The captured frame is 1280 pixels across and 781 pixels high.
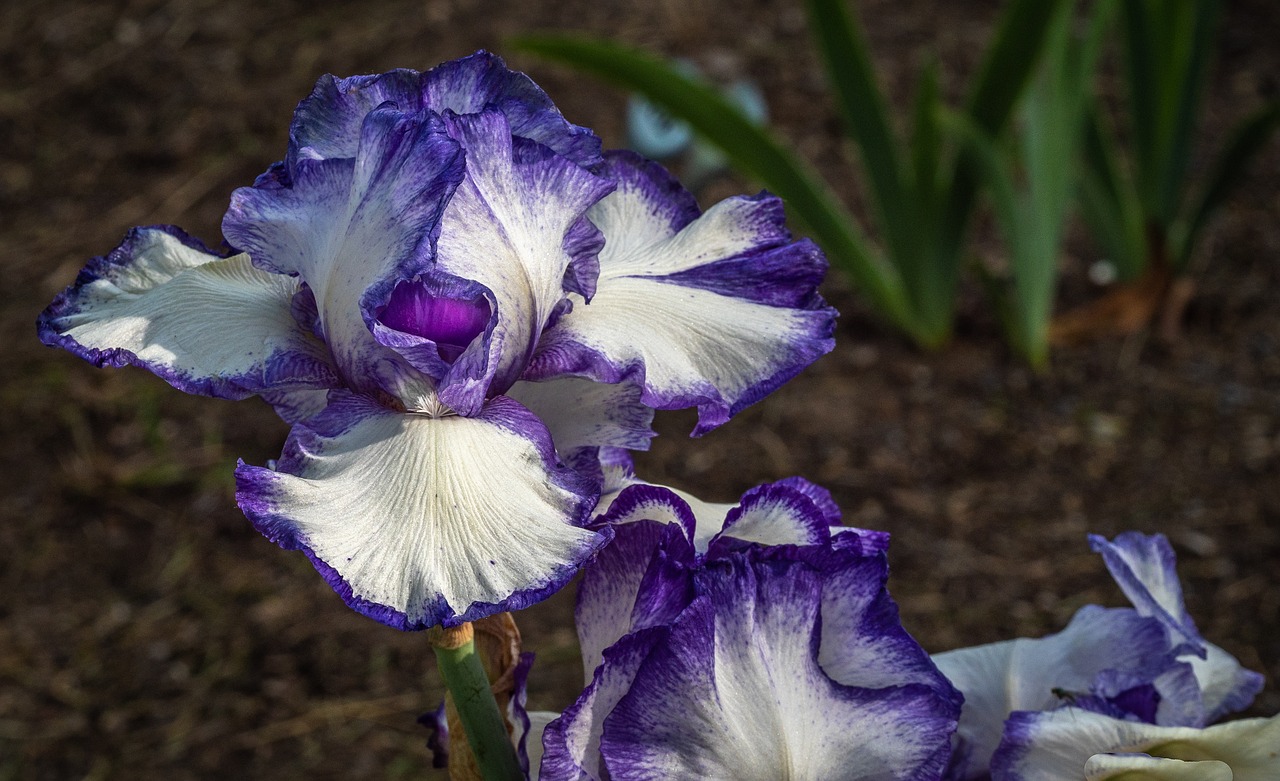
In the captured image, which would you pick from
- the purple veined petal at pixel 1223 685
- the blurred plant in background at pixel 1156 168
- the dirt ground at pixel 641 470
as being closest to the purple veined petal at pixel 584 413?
the purple veined petal at pixel 1223 685

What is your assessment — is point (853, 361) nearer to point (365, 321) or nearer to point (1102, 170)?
point (1102, 170)

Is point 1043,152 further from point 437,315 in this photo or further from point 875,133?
point 437,315

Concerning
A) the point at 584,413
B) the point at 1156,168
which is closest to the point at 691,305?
the point at 584,413

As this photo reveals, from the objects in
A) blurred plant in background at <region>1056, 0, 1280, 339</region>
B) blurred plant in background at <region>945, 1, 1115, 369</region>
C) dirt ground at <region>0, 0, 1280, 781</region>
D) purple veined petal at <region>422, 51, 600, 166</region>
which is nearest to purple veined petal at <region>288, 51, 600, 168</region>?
purple veined petal at <region>422, 51, 600, 166</region>

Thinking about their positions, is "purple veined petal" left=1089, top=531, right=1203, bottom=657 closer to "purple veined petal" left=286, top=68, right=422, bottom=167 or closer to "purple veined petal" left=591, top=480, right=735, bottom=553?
"purple veined petal" left=591, top=480, right=735, bottom=553

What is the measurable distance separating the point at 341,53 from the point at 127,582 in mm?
1439

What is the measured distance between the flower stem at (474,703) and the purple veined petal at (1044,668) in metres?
0.17

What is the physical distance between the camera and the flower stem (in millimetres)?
403

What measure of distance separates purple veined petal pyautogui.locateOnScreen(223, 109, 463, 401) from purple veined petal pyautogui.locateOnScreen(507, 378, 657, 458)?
56 mm

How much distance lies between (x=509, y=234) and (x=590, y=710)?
153mm

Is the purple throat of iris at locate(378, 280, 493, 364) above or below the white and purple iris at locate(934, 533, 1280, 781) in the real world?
above

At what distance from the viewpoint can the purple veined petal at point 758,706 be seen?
1.27 ft

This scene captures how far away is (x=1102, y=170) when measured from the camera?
6.40 ft

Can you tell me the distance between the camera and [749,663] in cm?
39
